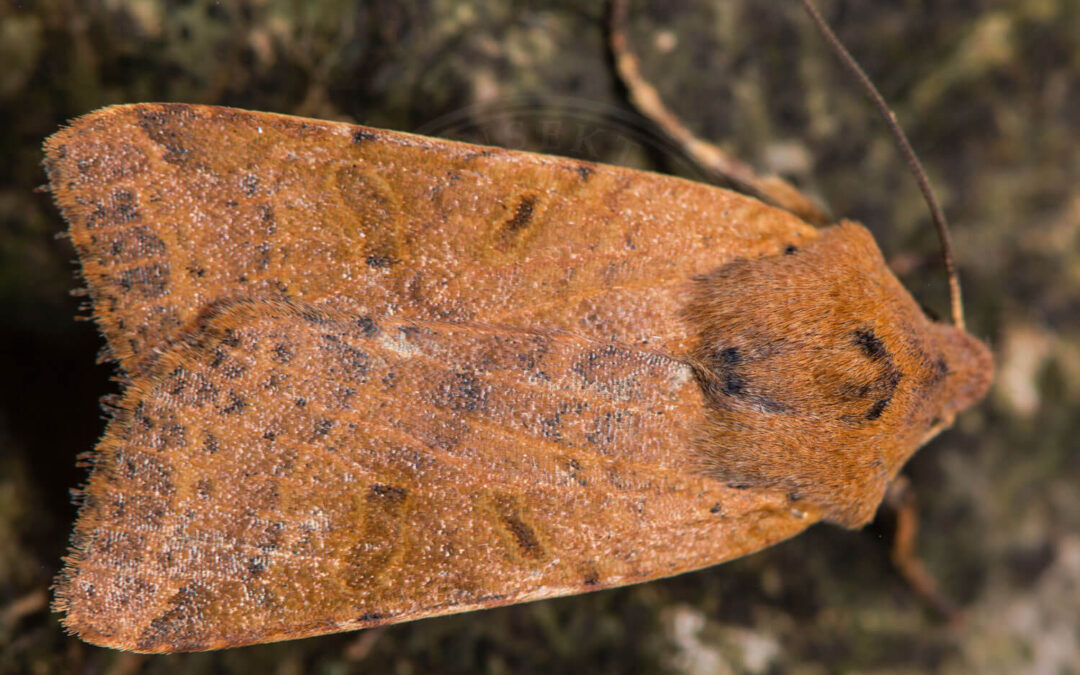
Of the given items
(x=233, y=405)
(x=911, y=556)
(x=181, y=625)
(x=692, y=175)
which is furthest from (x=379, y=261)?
(x=911, y=556)

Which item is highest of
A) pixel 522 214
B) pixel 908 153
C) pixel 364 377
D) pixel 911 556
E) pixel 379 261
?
pixel 908 153

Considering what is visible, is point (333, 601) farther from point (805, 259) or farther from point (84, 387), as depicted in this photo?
point (805, 259)

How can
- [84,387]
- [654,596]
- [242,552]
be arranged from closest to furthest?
[242,552], [84,387], [654,596]

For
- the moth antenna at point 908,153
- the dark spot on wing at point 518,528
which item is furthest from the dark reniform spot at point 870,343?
the dark spot on wing at point 518,528

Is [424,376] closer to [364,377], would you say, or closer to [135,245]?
[364,377]

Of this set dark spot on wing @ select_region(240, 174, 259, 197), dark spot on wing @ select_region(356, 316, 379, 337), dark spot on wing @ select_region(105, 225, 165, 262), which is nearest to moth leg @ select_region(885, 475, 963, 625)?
dark spot on wing @ select_region(356, 316, 379, 337)

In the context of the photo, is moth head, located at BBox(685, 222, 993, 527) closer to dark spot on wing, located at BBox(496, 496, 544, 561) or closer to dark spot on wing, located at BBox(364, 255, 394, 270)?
dark spot on wing, located at BBox(496, 496, 544, 561)

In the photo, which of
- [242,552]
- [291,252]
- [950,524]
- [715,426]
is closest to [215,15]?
[291,252]
